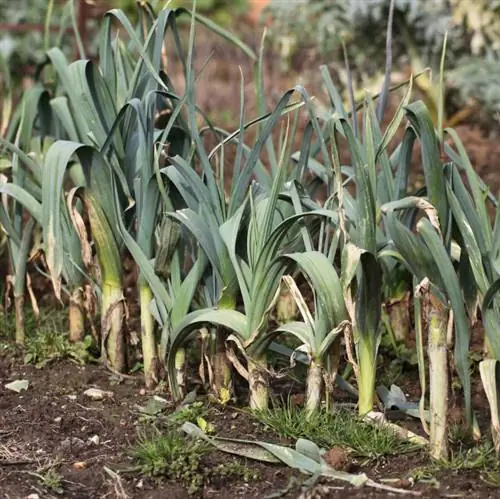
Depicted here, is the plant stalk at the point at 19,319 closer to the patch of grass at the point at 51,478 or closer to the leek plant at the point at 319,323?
the patch of grass at the point at 51,478

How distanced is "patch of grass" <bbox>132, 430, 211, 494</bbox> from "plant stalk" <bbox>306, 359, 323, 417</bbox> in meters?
0.30

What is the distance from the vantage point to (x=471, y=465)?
251 centimetres

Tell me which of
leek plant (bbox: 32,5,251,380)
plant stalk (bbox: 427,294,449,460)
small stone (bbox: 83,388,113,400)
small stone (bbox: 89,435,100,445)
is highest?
leek plant (bbox: 32,5,251,380)

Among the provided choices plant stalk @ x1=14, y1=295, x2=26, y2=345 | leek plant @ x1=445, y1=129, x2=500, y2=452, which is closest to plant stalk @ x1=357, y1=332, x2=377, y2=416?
leek plant @ x1=445, y1=129, x2=500, y2=452

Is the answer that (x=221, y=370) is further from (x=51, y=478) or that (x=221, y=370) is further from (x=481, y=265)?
(x=481, y=265)

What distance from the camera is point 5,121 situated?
391 centimetres

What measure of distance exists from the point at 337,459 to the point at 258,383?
37 cm

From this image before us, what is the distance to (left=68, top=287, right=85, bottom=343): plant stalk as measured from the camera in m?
3.29

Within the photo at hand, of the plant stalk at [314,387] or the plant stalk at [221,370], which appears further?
the plant stalk at [221,370]

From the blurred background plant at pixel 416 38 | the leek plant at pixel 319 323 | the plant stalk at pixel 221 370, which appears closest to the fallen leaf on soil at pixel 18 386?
the plant stalk at pixel 221 370

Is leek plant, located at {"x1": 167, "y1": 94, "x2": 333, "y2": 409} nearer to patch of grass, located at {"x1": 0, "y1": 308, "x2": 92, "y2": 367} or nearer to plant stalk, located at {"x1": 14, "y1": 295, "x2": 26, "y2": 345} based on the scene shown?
patch of grass, located at {"x1": 0, "y1": 308, "x2": 92, "y2": 367}

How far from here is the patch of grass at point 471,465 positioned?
2.50 metres

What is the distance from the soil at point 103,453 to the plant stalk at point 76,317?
0.16 m

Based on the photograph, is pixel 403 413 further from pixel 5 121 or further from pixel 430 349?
pixel 5 121
